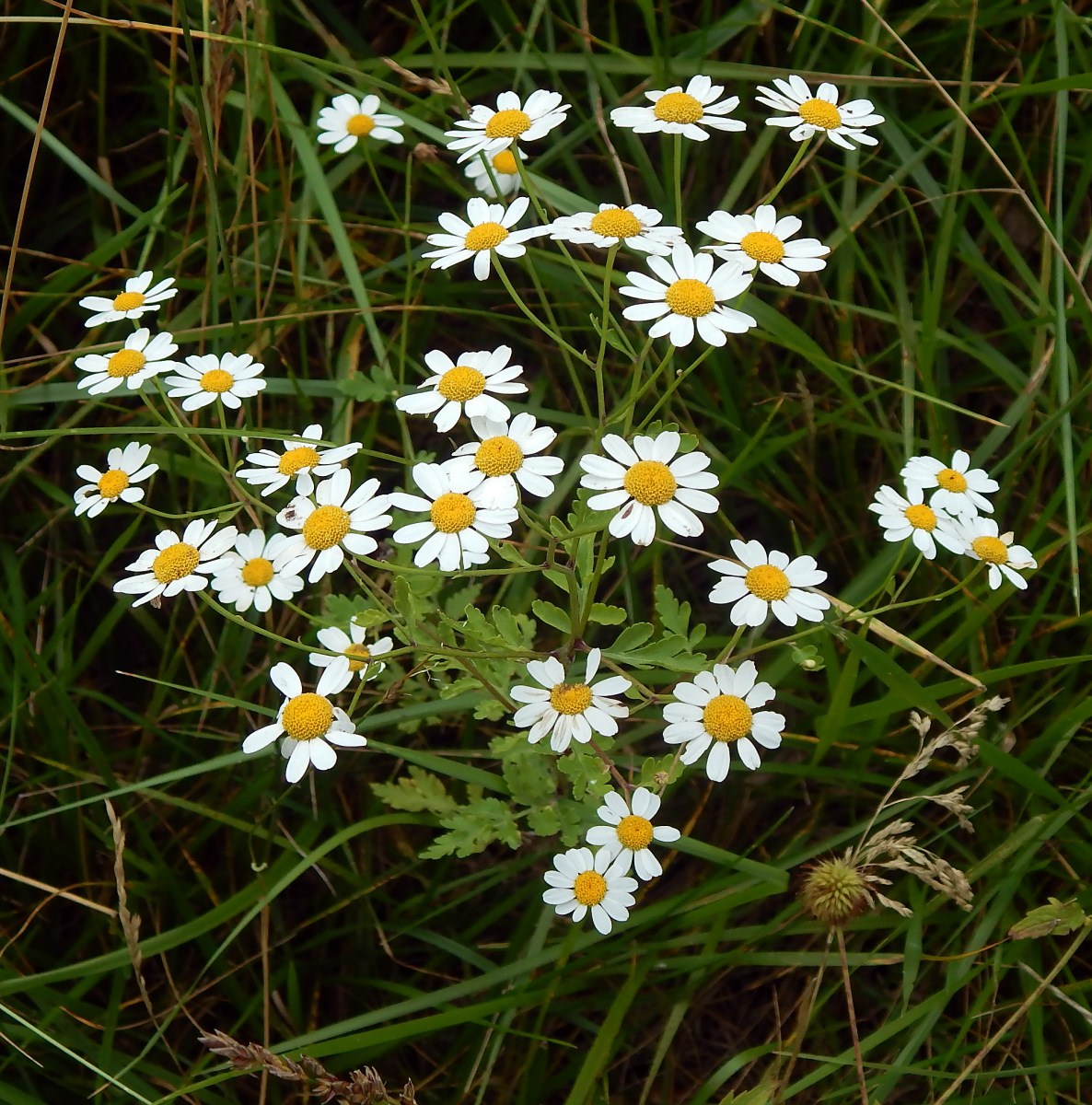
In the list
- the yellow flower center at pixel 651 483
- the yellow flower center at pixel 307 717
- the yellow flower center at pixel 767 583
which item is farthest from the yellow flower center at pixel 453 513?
the yellow flower center at pixel 767 583

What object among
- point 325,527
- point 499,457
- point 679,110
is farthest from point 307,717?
point 679,110

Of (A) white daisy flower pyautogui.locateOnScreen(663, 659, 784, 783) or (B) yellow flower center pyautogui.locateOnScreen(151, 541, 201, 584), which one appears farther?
(B) yellow flower center pyautogui.locateOnScreen(151, 541, 201, 584)

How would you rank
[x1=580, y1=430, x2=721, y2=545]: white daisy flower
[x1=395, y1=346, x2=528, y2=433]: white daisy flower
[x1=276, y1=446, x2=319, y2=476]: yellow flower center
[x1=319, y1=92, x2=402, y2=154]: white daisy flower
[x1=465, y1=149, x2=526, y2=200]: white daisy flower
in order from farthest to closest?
1. [x1=319, y1=92, x2=402, y2=154]: white daisy flower
2. [x1=465, y1=149, x2=526, y2=200]: white daisy flower
3. [x1=276, y1=446, x2=319, y2=476]: yellow flower center
4. [x1=395, y1=346, x2=528, y2=433]: white daisy flower
5. [x1=580, y1=430, x2=721, y2=545]: white daisy flower

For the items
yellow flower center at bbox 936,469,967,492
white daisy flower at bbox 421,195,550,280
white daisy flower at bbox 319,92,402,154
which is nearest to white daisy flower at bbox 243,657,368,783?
white daisy flower at bbox 421,195,550,280

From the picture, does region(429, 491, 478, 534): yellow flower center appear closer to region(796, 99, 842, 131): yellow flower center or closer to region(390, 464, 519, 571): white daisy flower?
region(390, 464, 519, 571): white daisy flower

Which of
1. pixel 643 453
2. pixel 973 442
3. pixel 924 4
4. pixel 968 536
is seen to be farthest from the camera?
pixel 973 442

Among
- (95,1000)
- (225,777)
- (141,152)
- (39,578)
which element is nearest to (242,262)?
(141,152)

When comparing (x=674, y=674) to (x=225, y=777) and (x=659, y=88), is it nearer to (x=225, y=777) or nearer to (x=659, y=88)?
(x=225, y=777)
